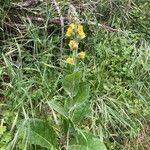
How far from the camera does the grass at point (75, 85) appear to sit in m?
3.14

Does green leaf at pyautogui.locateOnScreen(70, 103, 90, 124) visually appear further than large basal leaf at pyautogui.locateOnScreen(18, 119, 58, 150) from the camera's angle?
Yes

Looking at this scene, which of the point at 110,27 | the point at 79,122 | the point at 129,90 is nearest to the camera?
the point at 79,122

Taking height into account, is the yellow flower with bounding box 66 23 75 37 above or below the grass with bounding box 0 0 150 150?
above

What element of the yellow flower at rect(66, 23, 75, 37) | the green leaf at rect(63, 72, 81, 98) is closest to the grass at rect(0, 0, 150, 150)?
the green leaf at rect(63, 72, 81, 98)

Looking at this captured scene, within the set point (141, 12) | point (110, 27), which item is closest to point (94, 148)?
point (110, 27)

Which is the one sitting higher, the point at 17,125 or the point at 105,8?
the point at 105,8

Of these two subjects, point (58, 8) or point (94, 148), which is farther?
point (58, 8)

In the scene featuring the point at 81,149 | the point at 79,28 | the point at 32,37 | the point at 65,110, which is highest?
the point at 79,28

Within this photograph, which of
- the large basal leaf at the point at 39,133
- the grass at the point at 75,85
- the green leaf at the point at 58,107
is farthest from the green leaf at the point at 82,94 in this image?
the large basal leaf at the point at 39,133

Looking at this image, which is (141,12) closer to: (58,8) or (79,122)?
(58,8)

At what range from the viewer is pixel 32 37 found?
3939 mm

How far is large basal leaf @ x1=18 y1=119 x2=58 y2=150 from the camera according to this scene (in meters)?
3.07

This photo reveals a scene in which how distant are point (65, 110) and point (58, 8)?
122 cm

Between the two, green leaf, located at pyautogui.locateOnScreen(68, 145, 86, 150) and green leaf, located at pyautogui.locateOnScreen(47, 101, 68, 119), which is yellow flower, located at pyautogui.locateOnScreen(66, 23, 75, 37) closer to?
green leaf, located at pyautogui.locateOnScreen(47, 101, 68, 119)
